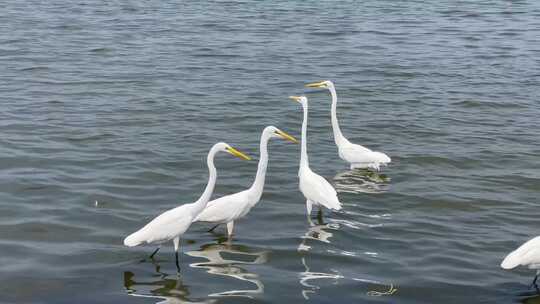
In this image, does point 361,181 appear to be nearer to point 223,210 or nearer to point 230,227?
point 230,227

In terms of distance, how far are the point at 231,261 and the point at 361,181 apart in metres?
5.27

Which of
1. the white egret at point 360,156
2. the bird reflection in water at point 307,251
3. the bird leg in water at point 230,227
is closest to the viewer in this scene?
the bird reflection in water at point 307,251

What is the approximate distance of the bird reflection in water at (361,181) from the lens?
15.8m

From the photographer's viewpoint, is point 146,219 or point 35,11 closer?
point 146,219

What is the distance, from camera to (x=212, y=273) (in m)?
11.5

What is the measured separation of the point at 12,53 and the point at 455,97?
588 inches

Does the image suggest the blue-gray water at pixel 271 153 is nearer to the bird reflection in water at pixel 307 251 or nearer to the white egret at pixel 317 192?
the bird reflection in water at pixel 307 251

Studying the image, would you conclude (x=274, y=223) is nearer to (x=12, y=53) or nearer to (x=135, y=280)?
(x=135, y=280)

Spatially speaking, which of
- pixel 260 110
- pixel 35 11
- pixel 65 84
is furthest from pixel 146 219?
pixel 35 11

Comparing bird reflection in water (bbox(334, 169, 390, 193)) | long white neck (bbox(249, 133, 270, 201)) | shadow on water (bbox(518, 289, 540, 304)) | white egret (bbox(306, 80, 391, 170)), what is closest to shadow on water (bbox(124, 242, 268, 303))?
long white neck (bbox(249, 133, 270, 201))

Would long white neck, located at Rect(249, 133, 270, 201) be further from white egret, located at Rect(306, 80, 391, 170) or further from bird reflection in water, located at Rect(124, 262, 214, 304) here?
white egret, located at Rect(306, 80, 391, 170)

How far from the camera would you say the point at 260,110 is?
2158 centimetres

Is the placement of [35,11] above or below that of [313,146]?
above

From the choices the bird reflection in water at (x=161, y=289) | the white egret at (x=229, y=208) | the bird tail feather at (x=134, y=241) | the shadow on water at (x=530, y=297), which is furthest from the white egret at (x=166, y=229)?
the shadow on water at (x=530, y=297)
